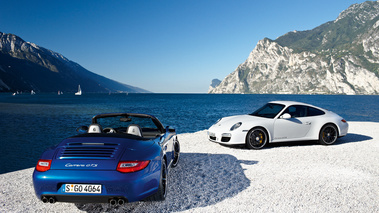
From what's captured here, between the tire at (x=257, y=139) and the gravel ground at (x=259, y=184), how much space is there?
0.89ft

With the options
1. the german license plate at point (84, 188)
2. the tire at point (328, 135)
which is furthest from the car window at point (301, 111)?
the german license plate at point (84, 188)

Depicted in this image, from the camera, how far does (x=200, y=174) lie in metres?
5.78

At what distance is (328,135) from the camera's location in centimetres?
894

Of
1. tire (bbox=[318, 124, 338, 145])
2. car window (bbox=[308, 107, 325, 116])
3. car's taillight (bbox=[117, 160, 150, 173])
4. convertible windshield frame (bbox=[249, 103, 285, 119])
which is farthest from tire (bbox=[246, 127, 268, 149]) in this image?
car's taillight (bbox=[117, 160, 150, 173])

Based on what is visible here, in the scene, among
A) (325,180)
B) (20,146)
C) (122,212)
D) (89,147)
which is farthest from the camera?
(20,146)

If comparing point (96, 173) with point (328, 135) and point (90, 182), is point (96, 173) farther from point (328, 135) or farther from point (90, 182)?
point (328, 135)

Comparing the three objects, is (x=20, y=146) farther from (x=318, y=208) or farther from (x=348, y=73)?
(x=348, y=73)

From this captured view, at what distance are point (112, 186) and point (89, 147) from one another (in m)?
0.65

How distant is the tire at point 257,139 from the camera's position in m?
8.25

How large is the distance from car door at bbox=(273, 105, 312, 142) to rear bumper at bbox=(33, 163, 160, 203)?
626 centimetres

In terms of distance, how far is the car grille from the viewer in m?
3.20

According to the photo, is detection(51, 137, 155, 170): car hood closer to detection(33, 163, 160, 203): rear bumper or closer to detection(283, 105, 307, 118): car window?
detection(33, 163, 160, 203): rear bumper

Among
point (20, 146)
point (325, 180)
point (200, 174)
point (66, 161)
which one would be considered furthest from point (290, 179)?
point (20, 146)

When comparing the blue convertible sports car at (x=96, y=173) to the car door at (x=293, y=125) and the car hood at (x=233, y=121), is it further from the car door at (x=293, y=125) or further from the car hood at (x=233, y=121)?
the car door at (x=293, y=125)
